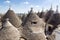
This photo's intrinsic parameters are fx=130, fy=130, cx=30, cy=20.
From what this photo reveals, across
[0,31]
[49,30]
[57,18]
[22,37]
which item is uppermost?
[0,31]

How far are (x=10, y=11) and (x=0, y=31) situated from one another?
5106 millimetres

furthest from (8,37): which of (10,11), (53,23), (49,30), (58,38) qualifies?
(53,23)

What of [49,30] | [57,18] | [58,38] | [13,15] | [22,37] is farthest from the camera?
[57,18]

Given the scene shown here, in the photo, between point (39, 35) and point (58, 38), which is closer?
point (39, 35)

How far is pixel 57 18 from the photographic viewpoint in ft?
62.7

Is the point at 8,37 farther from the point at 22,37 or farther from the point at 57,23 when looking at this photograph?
the point at 57,23

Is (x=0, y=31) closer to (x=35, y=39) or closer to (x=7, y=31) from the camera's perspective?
(x=7, y=31)

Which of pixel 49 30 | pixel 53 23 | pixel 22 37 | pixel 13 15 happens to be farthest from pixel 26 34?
pixel 53 23

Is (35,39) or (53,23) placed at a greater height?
(35,39)

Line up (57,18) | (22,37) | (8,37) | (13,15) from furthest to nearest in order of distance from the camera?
(57,18) → (13,15) → (22,37) → (8,37)

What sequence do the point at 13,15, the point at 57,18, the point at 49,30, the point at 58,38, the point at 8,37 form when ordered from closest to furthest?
the point at 8,37, the point at 58,38, the point at 13,15, the point at 49,30, the point at 57,18

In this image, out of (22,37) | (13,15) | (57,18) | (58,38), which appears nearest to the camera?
(22,37)

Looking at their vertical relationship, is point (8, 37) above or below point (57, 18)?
above

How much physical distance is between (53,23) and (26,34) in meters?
11.2
